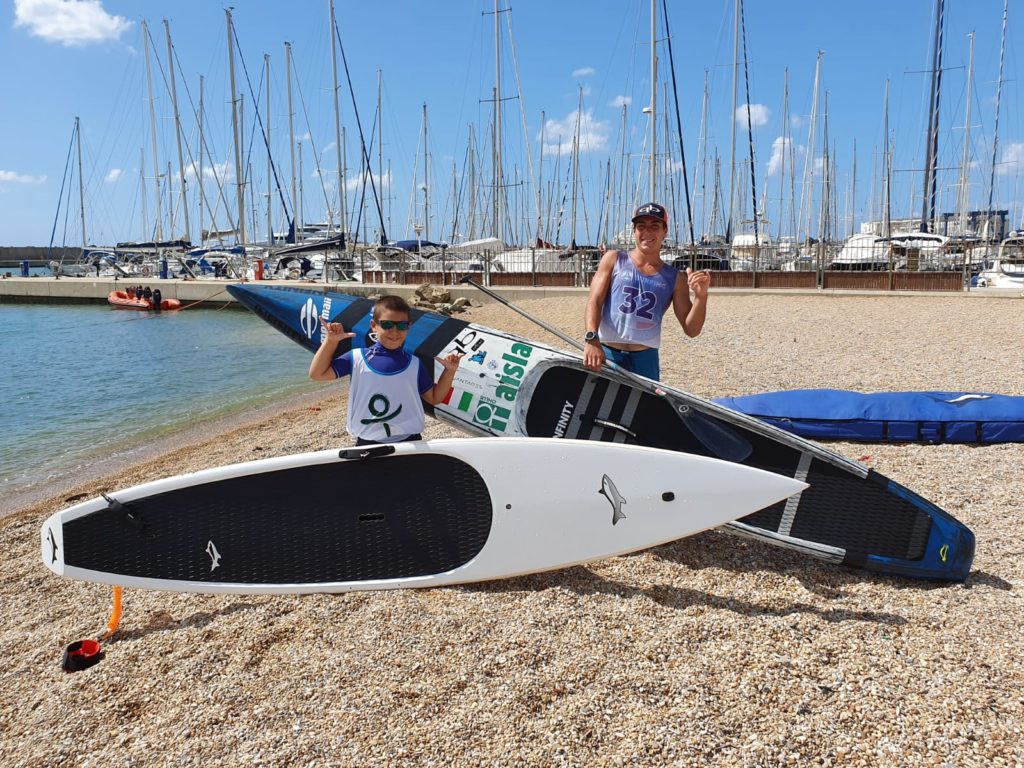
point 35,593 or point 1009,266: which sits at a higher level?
point 1009,266

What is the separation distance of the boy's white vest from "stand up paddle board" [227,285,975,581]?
0.91 m

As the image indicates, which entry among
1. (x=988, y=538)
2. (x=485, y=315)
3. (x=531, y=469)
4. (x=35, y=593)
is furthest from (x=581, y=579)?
(x=485, y=315)

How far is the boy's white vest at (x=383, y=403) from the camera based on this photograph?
3.18m

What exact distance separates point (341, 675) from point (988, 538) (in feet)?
10.7

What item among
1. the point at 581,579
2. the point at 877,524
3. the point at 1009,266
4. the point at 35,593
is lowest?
the point at 35,593

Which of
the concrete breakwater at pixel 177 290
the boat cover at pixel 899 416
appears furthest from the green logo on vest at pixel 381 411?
the concrete breakwater at pixel 177 290

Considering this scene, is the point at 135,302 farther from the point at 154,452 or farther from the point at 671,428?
the point at 671,428

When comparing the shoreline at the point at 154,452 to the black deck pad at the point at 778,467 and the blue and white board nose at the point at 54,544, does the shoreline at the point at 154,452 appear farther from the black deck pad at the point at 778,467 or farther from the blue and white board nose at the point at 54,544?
the black deck pad at the point at 778,467

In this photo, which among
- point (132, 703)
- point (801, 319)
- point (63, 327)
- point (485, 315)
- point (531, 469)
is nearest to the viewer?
point (132, 703)

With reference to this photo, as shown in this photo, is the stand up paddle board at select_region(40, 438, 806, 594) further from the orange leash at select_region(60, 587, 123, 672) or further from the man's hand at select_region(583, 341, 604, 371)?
the man's hand at select_region(583, 341, 604, 371)

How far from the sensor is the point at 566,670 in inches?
99.6

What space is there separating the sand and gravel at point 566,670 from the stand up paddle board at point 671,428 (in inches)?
6.2

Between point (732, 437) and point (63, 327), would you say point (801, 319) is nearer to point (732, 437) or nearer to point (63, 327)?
point (732, 437)

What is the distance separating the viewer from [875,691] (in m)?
2.31
